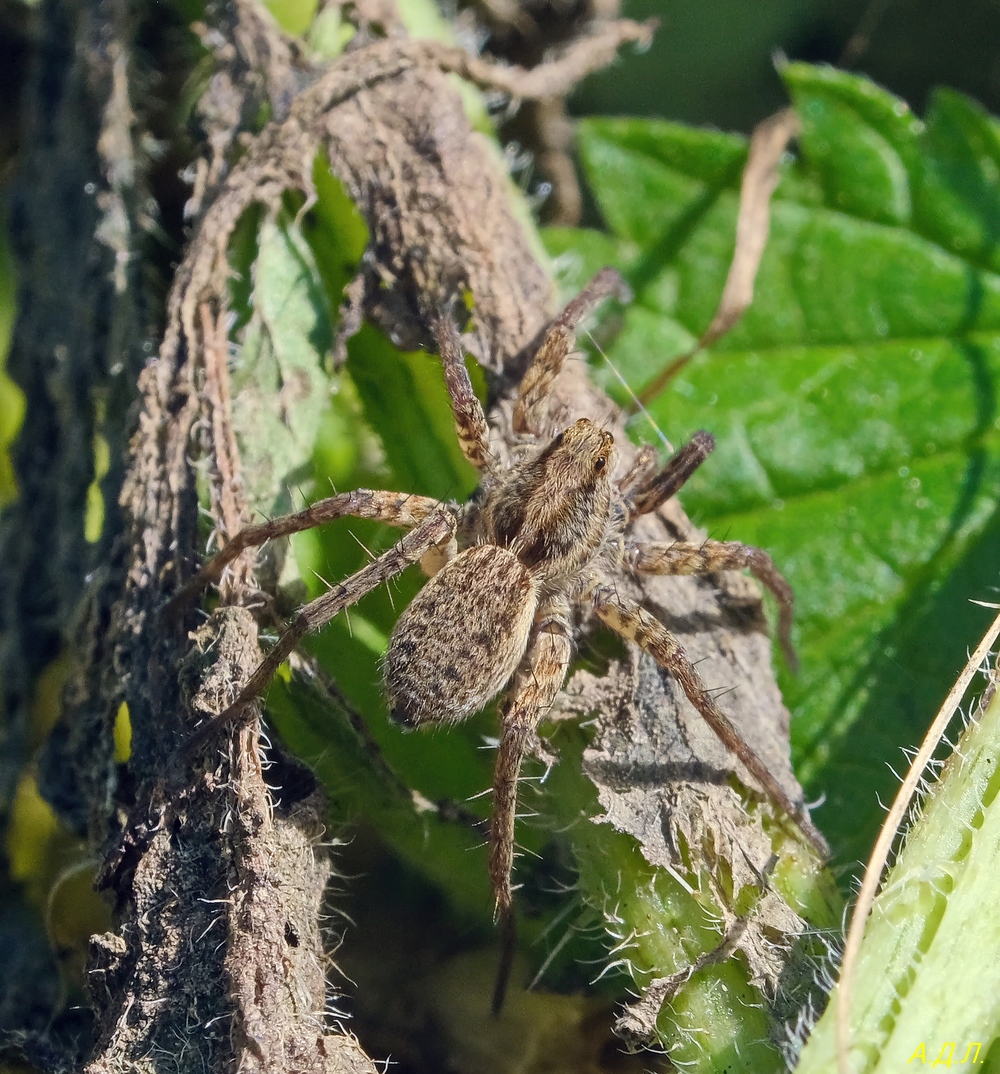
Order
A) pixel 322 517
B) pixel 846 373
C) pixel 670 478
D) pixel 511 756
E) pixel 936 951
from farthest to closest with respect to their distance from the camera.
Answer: pixel 846 373 < pixel 670 478 < pixel 322 517 < pixel 511 756 < pixel 936 951

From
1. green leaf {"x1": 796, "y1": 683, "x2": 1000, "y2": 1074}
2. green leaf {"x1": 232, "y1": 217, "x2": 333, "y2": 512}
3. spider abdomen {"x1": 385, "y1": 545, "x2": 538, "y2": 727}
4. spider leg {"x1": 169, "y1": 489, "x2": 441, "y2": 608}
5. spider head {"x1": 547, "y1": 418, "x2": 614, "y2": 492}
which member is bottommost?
green leaf {"x1": 796, "y1": 683, "x2": 1000, "y2": 1074}

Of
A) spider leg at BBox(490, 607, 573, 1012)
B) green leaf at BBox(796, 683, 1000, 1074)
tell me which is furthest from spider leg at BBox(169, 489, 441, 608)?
green leaf at BBox(796, 683, 1000, 1074)

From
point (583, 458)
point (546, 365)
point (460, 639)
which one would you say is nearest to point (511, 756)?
point (460, 639)

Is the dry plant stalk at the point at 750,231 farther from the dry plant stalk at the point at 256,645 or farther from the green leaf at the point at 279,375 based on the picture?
the green leaf at the point at 279,375

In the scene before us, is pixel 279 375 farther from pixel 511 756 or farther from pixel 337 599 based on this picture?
pixel 511 756

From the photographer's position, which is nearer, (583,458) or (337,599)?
(337,599)

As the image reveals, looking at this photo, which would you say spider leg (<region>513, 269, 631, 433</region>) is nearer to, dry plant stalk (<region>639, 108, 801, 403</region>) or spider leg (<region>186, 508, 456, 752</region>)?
spider leg (<region>186, 508, 456, 752</region>)

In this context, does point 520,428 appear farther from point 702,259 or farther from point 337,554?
point 702,259
